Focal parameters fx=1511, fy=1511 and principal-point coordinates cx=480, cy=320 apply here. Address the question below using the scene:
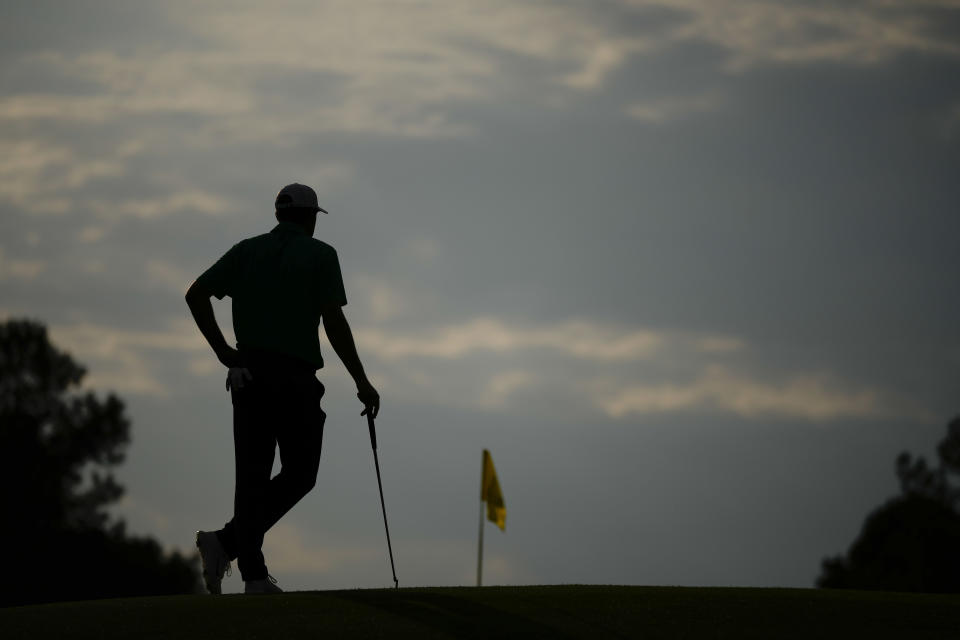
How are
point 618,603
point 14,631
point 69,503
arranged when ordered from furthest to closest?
point 69,503 < point 618,603 < point 14,631

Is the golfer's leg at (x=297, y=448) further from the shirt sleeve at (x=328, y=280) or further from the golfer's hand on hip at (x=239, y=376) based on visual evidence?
the shirt sleeve at (x=328, y=280)

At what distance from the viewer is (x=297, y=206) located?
12312 millimetres

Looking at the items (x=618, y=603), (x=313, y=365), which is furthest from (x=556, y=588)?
(x=313, y=365)

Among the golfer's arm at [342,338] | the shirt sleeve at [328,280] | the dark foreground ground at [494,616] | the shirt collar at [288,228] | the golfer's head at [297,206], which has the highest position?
the golfer's head at [297,206]

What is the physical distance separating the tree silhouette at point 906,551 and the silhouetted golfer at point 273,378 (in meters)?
55.4

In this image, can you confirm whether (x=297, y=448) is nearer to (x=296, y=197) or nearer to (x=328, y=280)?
(x=328, y=280)

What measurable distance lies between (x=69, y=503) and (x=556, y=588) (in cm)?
5419

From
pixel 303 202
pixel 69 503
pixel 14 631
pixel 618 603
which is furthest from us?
pixel 69 503

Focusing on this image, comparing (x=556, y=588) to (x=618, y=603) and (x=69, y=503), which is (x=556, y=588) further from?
(x=69, y=503)

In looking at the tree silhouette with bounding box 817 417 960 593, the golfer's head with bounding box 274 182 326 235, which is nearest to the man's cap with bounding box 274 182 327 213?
the golfer's head with bounding box 274 182 326 235

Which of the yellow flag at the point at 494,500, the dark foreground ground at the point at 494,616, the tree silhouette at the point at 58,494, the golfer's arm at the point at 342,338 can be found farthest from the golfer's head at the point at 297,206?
the tree silhouette at the point at 58,494

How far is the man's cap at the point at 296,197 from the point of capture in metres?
12.3

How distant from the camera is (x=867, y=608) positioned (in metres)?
11.6

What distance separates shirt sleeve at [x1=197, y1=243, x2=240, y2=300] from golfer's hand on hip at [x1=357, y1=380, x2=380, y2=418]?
127 cm
